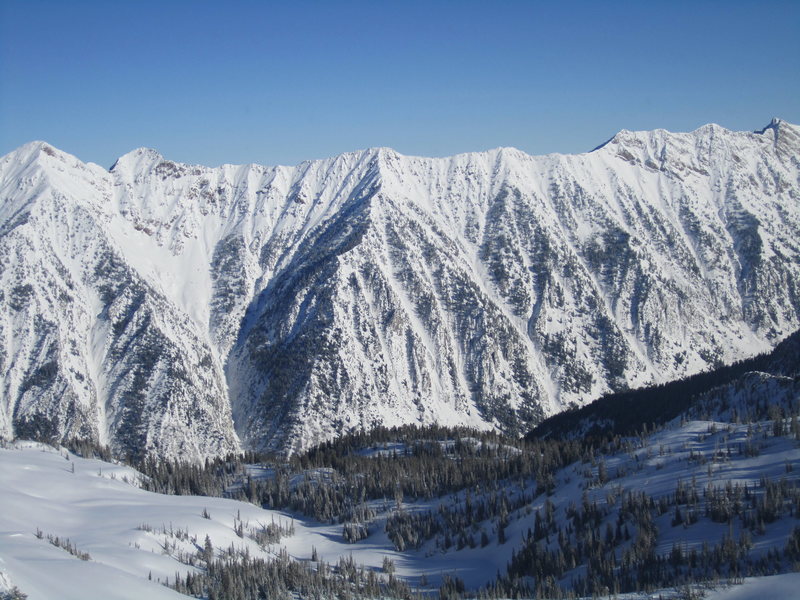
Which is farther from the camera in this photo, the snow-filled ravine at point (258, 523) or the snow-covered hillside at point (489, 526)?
the snow-covered hillside at point (489, 526)

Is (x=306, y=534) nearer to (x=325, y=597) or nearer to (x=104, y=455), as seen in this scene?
(x=325, y=597)

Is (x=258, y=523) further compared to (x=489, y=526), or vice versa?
(x=258, y=523)

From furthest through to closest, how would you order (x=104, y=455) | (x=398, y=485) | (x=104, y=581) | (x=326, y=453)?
(x=326, y=453) < (x=104, y=455) < (x=398, y=485) < (x=104, y=581)

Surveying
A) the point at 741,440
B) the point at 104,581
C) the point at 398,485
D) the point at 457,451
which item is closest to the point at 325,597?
the point at 104,581

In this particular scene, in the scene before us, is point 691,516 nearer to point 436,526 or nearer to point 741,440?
point 741,440

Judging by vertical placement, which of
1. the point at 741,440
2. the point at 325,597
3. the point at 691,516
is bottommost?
the point at 325,597

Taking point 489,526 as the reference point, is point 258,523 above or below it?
above

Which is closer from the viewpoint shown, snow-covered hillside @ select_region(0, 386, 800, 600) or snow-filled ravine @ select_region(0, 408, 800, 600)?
snow-filled ravine @ select_region(0, 408, 800, 600)

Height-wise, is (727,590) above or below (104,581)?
below

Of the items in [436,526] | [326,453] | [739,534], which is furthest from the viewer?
[326,453]

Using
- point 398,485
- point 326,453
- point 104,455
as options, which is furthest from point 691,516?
point 104,455

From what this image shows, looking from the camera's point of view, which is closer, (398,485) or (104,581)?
(104,581)
